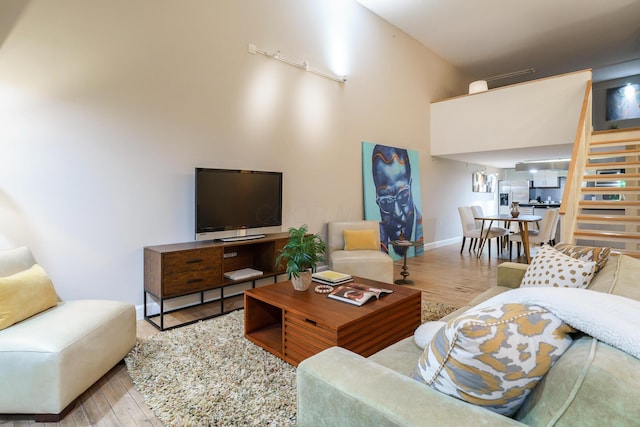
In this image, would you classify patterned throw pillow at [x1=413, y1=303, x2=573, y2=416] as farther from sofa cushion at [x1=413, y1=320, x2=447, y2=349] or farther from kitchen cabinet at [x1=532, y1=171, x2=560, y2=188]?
kitchen cabinet at [x1=532, y1=171, x2=560, y2=188]

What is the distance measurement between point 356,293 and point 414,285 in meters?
2.20

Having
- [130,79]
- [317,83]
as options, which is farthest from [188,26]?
[317,83]

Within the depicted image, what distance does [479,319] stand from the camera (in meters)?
0.93

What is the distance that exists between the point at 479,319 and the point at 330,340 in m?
1.21

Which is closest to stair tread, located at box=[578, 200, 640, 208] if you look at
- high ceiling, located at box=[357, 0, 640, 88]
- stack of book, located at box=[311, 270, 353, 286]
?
high ceiling, located at box=[357, 0, 640, 88]

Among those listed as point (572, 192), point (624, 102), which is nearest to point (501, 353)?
point (572, 192)

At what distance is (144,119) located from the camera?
3.16 metres

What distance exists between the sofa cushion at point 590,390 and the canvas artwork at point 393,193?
15.5 ft

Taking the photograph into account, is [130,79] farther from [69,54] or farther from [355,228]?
[355,228]

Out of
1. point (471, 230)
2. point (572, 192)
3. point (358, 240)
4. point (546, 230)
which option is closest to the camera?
point (572, 192)

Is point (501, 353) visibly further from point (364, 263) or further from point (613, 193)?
point (613, 193)

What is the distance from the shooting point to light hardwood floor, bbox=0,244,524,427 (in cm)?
178

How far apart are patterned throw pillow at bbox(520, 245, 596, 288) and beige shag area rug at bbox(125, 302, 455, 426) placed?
1.63 m

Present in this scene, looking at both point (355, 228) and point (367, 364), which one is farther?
point (355, 228)
